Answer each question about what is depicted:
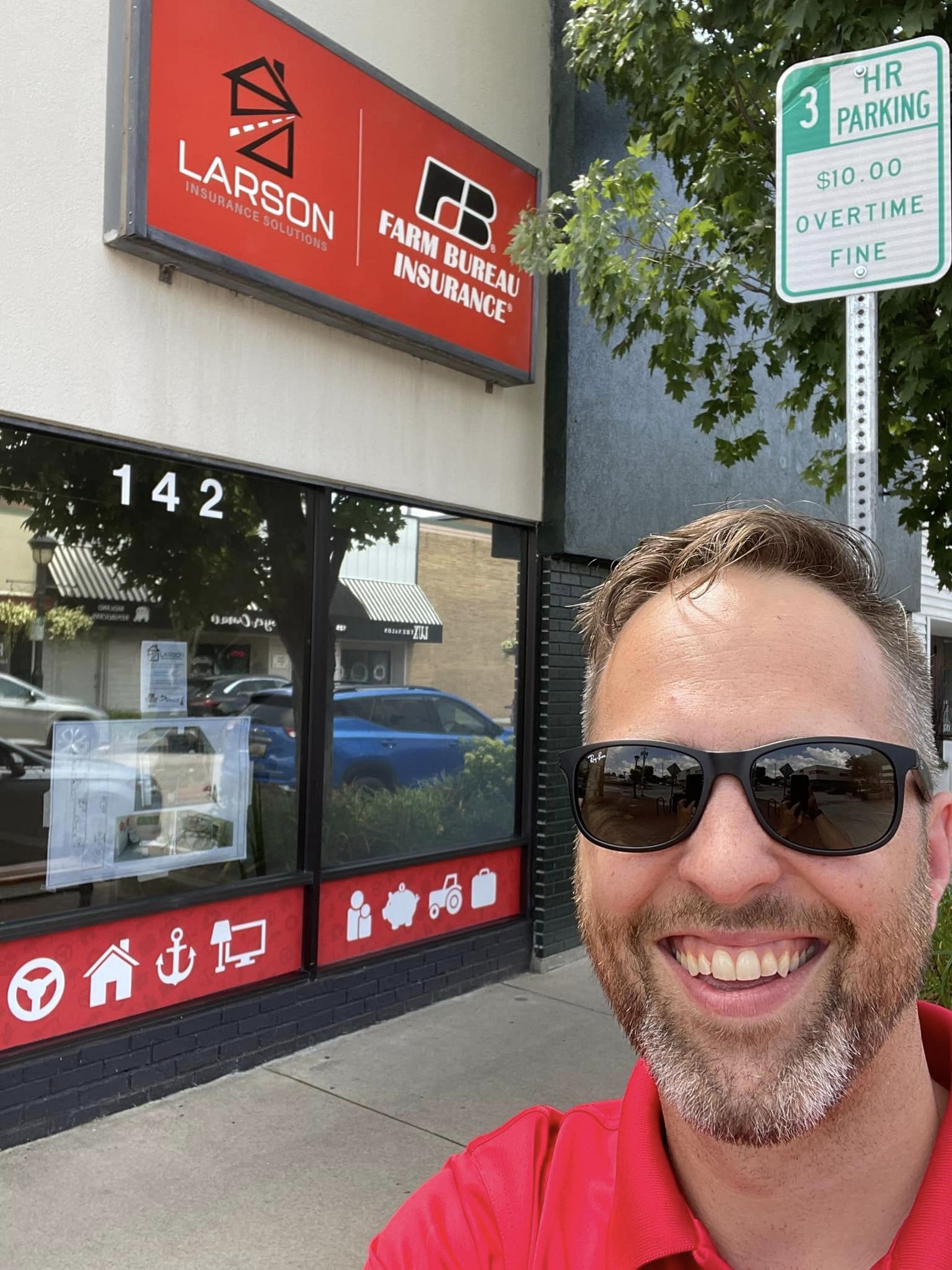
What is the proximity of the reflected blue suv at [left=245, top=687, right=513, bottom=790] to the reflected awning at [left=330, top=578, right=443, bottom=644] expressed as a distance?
291mm

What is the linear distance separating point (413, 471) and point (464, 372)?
69cm

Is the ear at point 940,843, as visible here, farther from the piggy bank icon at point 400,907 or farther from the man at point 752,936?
the piggy bank icon at point 400,907

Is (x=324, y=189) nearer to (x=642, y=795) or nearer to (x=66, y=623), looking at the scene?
(x=66, y=623)

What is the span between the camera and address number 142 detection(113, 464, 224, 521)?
4363 mm

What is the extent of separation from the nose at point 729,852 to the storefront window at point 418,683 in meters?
4.20

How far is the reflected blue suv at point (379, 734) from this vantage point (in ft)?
16.4

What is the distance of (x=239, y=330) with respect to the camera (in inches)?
185

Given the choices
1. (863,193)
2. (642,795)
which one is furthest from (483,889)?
(642,795)

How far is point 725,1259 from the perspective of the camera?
4.05ft

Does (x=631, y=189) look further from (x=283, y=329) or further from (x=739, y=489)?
(x=739, y=489)

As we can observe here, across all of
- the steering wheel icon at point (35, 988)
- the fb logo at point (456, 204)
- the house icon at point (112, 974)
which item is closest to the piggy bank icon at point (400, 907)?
the house icon at point (112, 974)

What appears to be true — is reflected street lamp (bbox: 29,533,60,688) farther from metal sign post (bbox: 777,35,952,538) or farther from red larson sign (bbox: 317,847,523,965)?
metal sign post (bbox: 777,35,952,538)

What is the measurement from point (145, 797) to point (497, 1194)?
11.6 feet

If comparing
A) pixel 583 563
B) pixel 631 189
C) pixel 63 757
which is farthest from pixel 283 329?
pixel 583 563
